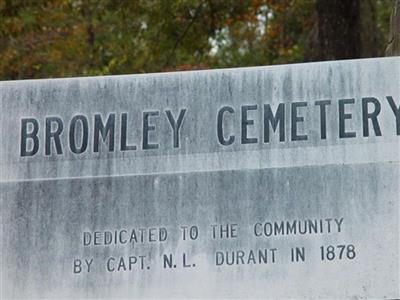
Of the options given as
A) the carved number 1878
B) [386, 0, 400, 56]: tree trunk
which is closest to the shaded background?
[386, 0, 400, 56]: tree trunk

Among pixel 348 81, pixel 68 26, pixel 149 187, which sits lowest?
pixel 149 187

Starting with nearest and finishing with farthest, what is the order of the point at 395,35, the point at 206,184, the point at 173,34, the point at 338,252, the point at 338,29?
the point at 338,252, the point at 206,184, the point at 395,35, the point at 338,29, the point at 173,34

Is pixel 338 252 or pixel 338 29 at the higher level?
pixel 338 29

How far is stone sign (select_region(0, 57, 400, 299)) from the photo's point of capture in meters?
7.84

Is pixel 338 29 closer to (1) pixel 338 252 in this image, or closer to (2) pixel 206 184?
(2) pixel 206 184

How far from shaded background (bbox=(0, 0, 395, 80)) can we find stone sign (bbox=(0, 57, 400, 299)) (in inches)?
256

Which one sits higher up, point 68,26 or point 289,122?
point 68,26

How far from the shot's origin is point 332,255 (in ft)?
25.6

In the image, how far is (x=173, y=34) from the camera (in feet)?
57.1

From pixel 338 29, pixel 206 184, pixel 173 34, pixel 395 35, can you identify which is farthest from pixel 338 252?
pixel 173 34

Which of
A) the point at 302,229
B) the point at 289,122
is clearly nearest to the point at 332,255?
the point at 302,229

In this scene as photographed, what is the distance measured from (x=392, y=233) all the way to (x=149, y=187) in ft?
5.27

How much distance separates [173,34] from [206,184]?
9493 mm

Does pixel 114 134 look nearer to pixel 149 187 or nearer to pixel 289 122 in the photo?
pixel 149 187
